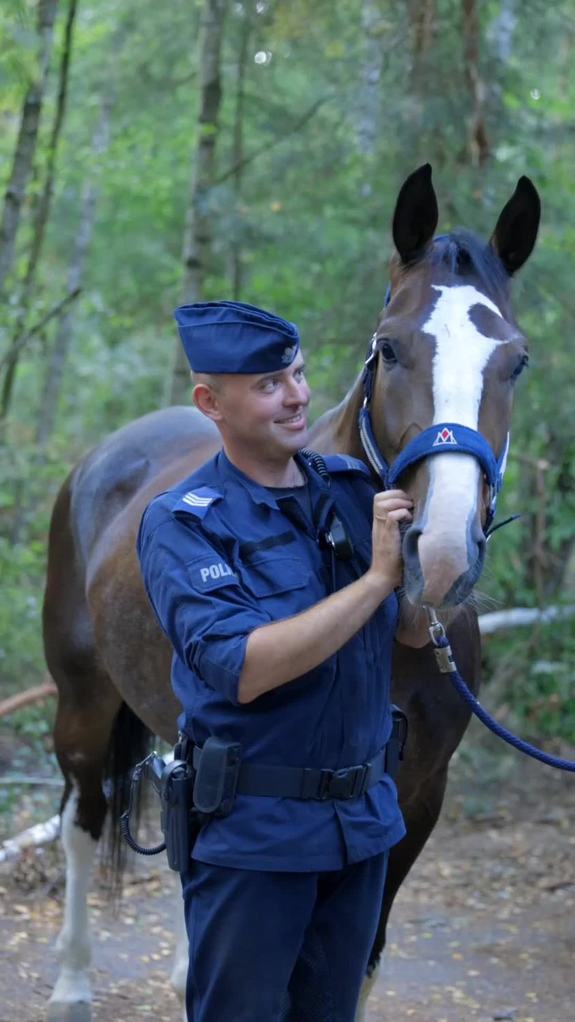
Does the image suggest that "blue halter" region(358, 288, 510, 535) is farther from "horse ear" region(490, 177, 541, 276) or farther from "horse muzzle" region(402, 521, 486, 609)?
"horse ear" region(490, 177, 541, 276)

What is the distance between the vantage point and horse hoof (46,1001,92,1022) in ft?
13.2

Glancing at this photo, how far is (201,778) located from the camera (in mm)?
2041

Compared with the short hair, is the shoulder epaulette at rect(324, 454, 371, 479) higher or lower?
lower

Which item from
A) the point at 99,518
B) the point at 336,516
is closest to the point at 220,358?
the point at 336,516

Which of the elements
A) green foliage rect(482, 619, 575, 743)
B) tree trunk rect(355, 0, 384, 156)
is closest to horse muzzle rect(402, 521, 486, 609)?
green foliage rect(482, 619, 575, 743)

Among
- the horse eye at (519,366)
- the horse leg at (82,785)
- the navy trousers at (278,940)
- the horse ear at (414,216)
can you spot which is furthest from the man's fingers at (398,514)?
the horse leg at (82,785)

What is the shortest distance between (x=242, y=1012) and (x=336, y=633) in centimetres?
68

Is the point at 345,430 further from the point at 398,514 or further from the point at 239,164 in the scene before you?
the point at 239,164

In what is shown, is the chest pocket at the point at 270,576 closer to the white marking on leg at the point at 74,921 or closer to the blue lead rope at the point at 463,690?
the blue lead rope at the point at 463,690

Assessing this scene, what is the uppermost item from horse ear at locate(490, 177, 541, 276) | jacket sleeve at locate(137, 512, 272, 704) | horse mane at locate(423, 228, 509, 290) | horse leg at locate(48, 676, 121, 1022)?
horse ear at locate(490, 177, 541, 276)

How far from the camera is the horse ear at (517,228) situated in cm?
268

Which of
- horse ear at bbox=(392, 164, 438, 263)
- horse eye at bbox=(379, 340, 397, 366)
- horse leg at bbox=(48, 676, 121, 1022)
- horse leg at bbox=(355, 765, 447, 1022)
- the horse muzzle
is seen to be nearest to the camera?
the horse muzzle

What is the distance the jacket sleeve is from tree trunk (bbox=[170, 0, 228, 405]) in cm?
528

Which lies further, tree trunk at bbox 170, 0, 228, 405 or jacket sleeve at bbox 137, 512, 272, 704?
tree trunk at bbox 170, 0, 228, 405
